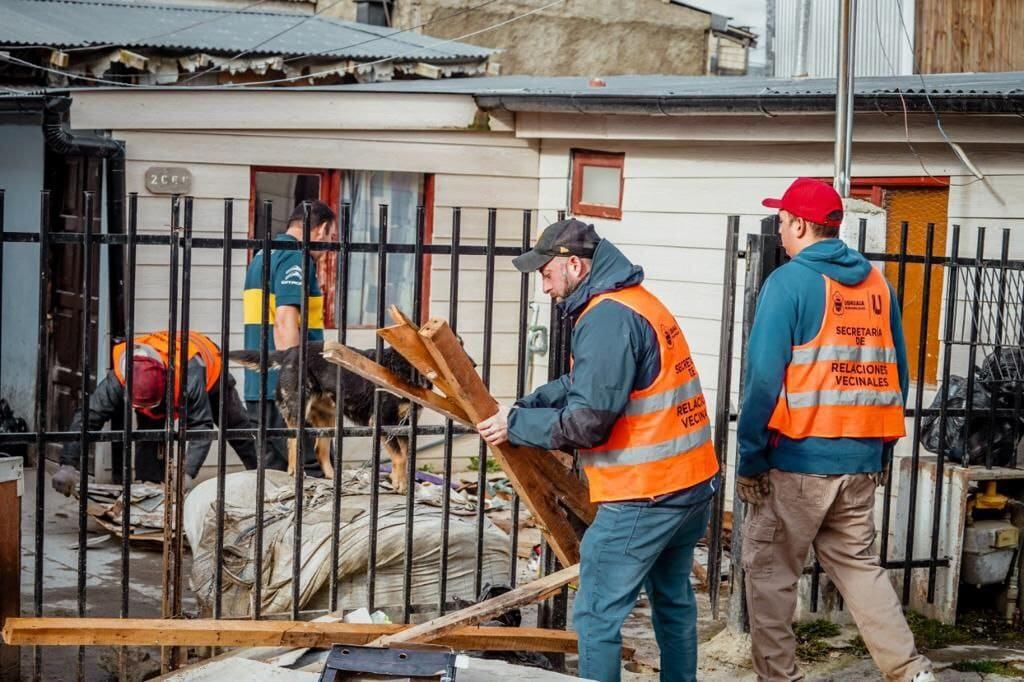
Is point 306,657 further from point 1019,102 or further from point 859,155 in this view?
point 859,155

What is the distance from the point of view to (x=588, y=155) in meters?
11.0

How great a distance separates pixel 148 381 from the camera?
748cm

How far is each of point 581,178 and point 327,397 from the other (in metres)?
3.52

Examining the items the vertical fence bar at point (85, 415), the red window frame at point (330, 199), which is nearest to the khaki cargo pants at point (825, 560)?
the vertical fence bar at point (85, 415)

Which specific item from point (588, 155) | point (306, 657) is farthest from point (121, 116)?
point (306, 657)

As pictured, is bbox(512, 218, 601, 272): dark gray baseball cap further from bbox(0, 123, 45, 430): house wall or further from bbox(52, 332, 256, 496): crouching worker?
bbox(0, 123, 45, 430): house wall

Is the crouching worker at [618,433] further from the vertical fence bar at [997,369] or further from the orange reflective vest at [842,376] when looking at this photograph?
the vertical fence bar at [997,369]

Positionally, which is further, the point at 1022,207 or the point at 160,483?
the point at 160,483

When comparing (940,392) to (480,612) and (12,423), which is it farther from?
(12,423)

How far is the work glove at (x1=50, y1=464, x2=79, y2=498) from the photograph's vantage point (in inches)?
303

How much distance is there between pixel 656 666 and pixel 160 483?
167 inches

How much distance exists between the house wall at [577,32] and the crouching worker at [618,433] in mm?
12772

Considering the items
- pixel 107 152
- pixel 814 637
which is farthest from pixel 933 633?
pixel 107 152

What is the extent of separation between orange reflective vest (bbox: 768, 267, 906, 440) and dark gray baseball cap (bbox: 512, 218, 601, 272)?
0.99 meters
